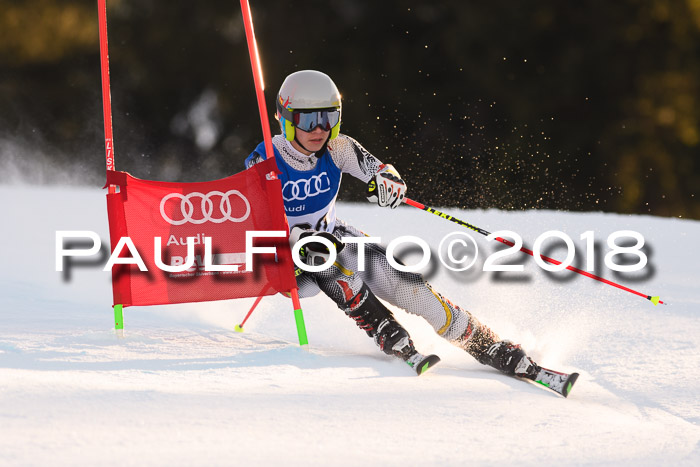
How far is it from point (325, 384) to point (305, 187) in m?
1.02

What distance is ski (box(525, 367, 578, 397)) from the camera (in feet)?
10.5

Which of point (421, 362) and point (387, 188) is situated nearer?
point (421, 362)

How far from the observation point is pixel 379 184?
363 cm

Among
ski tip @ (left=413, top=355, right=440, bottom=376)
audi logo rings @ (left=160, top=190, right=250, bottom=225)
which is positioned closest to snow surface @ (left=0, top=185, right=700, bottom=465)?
ski tip @ (left=413, top=355, right=440, bottom=376)

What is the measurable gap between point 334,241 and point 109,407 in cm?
130

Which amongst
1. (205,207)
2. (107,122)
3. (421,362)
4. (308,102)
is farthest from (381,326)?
(107,122)

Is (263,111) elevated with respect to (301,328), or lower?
elevated

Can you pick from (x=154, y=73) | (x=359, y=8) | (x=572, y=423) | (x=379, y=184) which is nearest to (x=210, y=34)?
(x=154, y=73)

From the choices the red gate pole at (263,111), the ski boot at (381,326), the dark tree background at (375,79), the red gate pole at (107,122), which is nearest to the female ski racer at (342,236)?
the ski boot at (381,326)

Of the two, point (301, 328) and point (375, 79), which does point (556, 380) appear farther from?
point (375, 79)

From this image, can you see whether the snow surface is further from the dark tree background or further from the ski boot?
the dark tree background

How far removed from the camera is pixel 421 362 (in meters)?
3.18

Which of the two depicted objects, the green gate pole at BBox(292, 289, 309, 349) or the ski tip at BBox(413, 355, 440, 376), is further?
the green gate pole at BBox(292, 289, 309, 349)

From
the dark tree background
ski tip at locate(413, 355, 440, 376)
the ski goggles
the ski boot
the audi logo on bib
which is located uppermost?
the dark tree background
